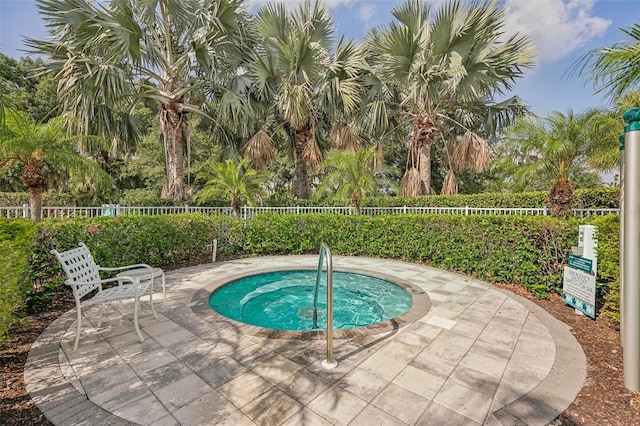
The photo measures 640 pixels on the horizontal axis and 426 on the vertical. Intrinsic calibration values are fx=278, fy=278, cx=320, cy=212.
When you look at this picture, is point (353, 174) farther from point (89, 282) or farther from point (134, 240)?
point (89, 282)

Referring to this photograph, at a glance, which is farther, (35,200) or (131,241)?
(35,200)

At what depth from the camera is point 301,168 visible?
1138 centimetres

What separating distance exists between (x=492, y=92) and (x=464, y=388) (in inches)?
388

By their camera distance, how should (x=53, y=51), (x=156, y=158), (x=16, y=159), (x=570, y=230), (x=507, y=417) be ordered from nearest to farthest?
(x=507, y=417) → (x=570, y=230) → (x=16, y=159) → (x=53, y=51) → (x=156, y=158)

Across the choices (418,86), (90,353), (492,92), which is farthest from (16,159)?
(492,92)

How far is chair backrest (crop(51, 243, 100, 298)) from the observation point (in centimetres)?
285

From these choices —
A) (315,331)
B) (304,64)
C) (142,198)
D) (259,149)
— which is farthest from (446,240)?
(142,198)

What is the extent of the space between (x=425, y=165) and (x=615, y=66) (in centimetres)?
803

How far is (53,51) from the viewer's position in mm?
7605

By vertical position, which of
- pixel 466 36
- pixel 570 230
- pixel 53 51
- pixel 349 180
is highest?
pixel 466 36

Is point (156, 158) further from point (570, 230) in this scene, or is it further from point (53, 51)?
point (570, 230)

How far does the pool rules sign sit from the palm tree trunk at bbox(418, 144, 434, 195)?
282 inches

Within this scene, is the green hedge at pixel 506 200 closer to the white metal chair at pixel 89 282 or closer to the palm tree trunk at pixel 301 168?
the palm tree trunk at pixel 301 168

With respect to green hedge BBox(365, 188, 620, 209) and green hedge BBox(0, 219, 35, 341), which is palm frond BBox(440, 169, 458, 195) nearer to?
green hedge BBox(365, 188, 620, 209)
